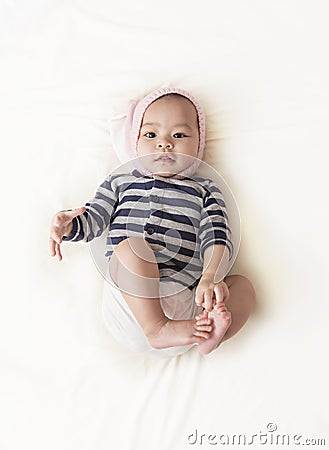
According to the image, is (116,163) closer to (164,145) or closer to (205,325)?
(164,145)

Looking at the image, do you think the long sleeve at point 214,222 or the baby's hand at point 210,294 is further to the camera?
the long sleeve at point 214,222

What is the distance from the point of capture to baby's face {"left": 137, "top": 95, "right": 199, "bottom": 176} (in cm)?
141

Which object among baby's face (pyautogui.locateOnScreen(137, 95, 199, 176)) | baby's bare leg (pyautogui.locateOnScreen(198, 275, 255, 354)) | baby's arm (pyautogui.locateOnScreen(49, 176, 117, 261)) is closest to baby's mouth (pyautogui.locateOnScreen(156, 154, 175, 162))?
baby's face (pyautogui.locateOnScreen(137, 95, 199, 176))

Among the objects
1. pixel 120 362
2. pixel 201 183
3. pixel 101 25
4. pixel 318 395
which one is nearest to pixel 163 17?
pixel 101 25

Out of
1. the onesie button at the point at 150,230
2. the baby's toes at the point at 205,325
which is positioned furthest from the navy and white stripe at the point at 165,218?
the baby's toes at the point at 205,325

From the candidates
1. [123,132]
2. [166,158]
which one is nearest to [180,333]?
[166,158]

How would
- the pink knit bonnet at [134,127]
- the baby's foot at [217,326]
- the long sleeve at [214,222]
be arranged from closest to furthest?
the baby's foot at [217,326]
the long sleeve at [214,222]
the pink knit bonnet at [134,127]

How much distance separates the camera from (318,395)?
1272mm

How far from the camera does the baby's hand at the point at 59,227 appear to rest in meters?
1.30

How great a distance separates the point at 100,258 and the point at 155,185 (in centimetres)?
17

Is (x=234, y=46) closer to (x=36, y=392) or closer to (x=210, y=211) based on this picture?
(x=210, y=211)

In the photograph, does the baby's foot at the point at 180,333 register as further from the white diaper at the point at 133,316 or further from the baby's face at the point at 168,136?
the baby's face at the point at 168,136

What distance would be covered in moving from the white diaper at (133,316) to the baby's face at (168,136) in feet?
0.80

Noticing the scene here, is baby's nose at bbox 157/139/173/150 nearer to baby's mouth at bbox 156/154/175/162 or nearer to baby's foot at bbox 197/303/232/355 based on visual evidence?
baby's mouth at bbox 156/154/175/162
